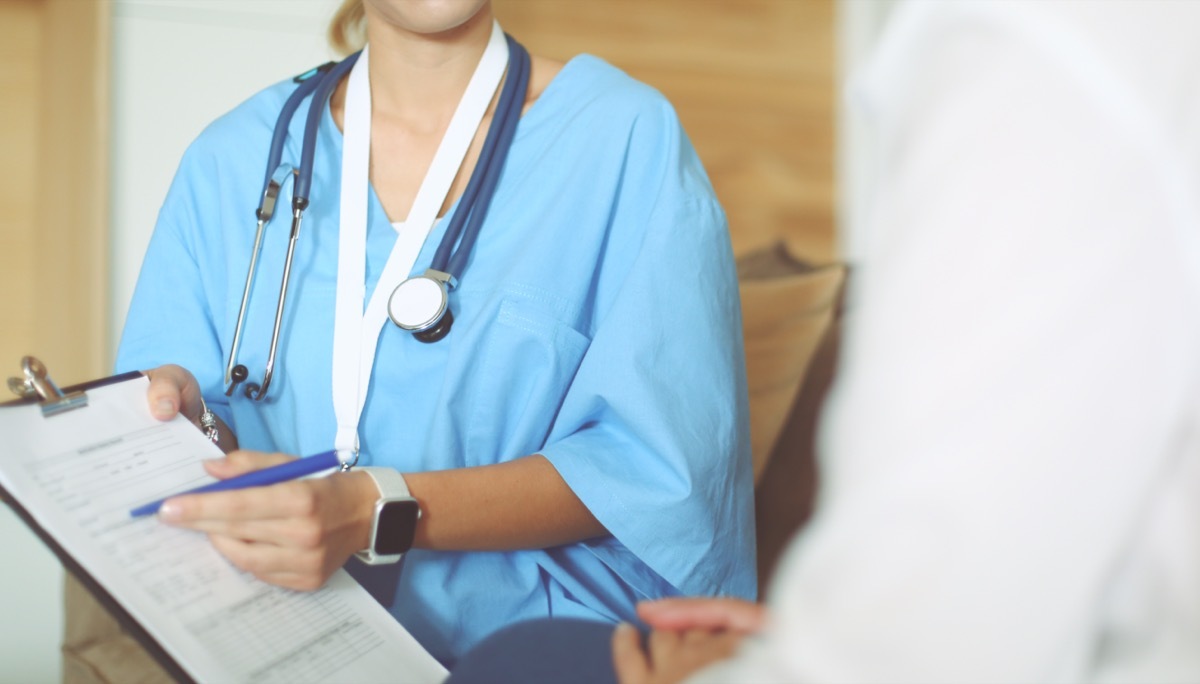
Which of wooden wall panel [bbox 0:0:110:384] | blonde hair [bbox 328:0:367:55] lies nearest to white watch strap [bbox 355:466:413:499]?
blonde hair [bbox 328:0:367:55]

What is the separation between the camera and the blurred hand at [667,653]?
1.68 ft

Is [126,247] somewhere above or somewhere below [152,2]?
below

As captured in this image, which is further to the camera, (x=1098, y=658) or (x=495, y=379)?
(x=495, y=379)

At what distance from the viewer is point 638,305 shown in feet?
3.13

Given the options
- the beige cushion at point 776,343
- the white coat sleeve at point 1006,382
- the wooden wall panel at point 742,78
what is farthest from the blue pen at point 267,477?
the wooden wall panel at point 742,78

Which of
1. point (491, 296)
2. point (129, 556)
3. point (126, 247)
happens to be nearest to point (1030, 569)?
point (129, 556)

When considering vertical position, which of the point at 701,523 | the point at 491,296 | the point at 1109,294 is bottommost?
the point at 701,523

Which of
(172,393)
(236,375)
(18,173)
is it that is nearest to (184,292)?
(236,375)

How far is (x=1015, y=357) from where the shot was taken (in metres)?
0.36

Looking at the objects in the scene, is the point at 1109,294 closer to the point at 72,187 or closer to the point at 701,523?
the point at 701,523

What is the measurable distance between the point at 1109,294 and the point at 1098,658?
0.19 meters

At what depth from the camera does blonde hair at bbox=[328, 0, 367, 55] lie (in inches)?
49.9

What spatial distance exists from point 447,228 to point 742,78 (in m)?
1.12

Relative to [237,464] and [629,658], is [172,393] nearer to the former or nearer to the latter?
[237,464]
